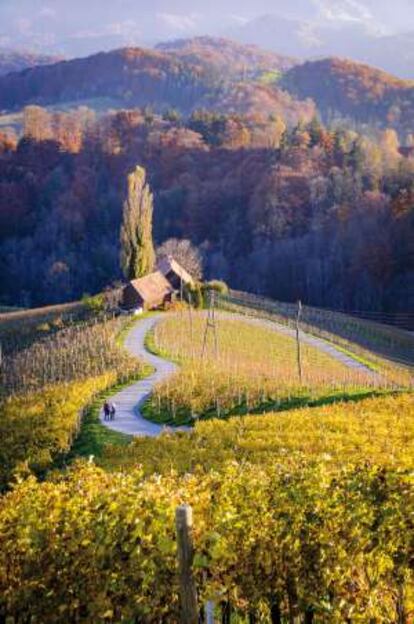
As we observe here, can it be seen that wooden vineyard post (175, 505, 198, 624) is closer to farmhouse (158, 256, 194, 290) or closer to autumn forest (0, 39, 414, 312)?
farmhouse (158, 256, 194, 290)

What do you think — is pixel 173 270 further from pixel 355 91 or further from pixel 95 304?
pixel 355 91

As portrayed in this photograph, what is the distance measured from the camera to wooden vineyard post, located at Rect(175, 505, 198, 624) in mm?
6268

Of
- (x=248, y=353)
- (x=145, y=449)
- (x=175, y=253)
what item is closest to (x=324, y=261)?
(x=175, y=253)

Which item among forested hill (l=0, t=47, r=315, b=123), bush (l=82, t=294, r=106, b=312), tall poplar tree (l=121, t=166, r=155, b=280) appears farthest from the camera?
forested hill (l=0, t=47, r=315, b=123)

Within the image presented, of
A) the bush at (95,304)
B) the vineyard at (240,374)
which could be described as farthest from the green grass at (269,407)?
the bush at (95,304)

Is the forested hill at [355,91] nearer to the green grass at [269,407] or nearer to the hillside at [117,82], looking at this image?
the hillside at [117,82]

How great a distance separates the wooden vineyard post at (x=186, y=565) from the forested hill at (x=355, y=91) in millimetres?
137110

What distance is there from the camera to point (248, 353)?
118 feet

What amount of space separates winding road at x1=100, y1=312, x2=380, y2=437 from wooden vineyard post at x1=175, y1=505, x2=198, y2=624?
15.1 meters

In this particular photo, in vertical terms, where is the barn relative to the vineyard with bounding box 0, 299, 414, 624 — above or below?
below

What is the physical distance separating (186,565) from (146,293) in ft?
133

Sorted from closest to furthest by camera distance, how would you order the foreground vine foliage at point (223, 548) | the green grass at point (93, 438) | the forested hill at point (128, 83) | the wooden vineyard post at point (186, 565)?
the wooden vineyard post at point (186, 565)
the foreground vine foliage at point (223, 548)
the green grass at point (93, 438)
the forested hill at point (128, 83)

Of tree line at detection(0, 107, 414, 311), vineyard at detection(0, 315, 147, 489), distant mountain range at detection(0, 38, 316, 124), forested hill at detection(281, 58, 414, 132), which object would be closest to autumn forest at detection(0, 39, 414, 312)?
tree line at detection(0, 107, 414, 311)

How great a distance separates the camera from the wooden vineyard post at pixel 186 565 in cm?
627
